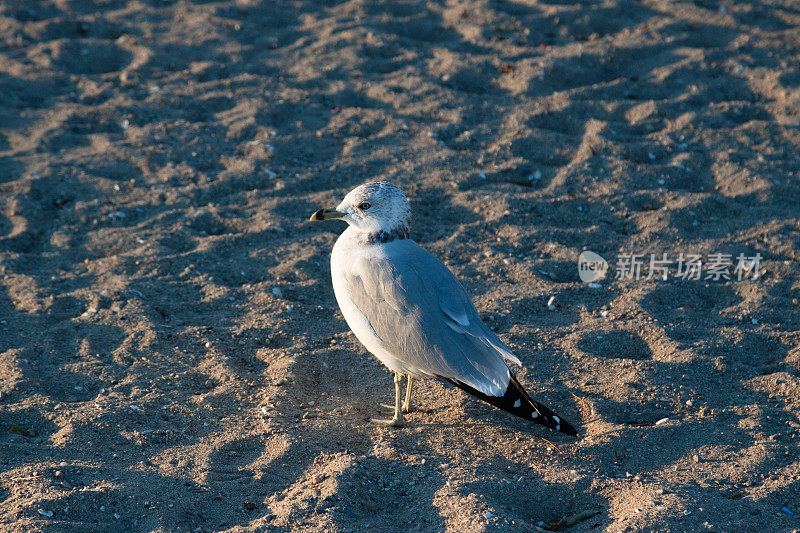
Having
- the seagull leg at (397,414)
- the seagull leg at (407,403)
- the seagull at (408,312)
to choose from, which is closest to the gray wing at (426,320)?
the seagull at (408,312)

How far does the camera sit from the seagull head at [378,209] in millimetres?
3160

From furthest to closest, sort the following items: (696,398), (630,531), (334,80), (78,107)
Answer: (334,80) < (78,107) < (696,398) < (630,531)

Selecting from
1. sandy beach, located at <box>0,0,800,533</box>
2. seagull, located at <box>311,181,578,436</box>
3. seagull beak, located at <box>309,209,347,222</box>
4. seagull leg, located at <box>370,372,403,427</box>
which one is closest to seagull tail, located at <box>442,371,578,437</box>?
seagull, located at <box>311,181,578,436</box>

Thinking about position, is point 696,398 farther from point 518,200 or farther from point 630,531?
point 518,200

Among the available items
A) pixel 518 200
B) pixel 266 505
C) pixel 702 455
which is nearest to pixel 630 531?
pixel 702 455

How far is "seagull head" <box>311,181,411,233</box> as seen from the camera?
3.16 meters

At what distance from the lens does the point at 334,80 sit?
625 centimetres

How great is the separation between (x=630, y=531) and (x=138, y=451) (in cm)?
190

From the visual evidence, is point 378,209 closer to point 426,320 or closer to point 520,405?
point 426,320

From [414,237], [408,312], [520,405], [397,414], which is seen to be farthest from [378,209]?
[414,237]

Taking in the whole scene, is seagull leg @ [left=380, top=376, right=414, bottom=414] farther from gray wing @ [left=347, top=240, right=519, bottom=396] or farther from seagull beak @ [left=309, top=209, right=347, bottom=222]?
seagull beak @ [left=309, top=209, right=347, bottom=222]

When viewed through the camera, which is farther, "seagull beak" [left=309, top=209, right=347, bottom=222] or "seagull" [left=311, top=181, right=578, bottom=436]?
"seagull beak" [left=309, top=209, right=347, bottom=222]

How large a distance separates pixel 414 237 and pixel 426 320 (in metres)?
1.61

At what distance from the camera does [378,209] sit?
318 centimetres
